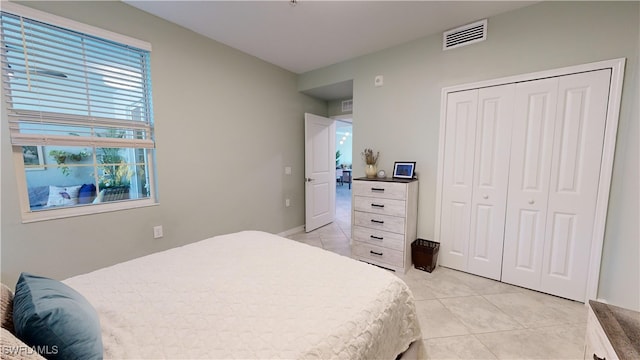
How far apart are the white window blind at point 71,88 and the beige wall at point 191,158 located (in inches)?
4.4

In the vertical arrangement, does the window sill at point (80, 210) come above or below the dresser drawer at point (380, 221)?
above

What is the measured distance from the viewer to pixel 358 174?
3312 millimetres

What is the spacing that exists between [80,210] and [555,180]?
4.00 meters

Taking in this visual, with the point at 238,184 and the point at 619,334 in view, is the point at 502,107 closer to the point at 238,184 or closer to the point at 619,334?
the point at 619,334

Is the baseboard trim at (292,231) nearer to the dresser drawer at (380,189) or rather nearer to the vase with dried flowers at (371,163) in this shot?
the dresser drawer at (380,189)

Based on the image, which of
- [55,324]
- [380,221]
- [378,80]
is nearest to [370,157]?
[380,221]

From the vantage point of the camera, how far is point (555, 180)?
2.07 meters

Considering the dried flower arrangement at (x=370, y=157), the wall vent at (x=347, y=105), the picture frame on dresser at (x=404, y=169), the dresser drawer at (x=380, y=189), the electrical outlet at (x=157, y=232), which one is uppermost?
the wall vent at (x=347, y=105)

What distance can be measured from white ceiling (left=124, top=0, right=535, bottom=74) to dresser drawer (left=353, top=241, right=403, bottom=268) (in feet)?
7.71

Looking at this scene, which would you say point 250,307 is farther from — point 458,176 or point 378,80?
point 378,80

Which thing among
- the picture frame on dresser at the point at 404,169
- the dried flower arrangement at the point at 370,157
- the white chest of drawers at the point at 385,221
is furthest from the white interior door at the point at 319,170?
the picture frame on dresser at the point at 404,169

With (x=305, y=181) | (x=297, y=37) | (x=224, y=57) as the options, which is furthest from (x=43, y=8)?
(x=305, y=181)

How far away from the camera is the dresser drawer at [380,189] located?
8.33 ft

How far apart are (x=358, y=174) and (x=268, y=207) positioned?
54.5 inches
